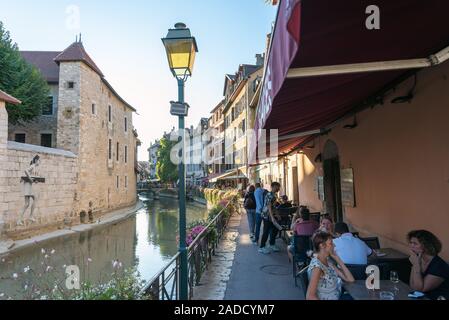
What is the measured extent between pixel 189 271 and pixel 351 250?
2.34 meters

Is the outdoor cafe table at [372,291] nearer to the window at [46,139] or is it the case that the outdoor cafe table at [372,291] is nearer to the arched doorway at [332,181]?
the arched doorway at [332,181]

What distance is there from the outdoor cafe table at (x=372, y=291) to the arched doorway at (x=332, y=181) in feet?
17.6

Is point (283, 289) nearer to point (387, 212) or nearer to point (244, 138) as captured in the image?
point (387, 212)

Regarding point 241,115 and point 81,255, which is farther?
point 241,115

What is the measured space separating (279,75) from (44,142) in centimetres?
2874

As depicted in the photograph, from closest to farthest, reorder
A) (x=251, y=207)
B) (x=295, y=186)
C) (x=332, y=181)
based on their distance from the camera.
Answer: (x=332, y=181)
(x=251, y=207)
(x=295, y=186)

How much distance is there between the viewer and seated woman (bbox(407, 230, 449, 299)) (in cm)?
297

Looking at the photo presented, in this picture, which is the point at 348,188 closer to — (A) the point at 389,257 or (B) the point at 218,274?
(A) the point at 389,257

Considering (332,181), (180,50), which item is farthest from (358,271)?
(332,181)

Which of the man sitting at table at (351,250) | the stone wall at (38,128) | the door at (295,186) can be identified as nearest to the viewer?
the man sitting at table at (351,250)

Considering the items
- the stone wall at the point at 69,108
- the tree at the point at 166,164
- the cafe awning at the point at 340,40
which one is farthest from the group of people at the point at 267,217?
the tree at the point at 166,164

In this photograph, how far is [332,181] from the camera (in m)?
9.06

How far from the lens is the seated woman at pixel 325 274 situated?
2.97 m

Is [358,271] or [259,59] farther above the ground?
[259,59]
